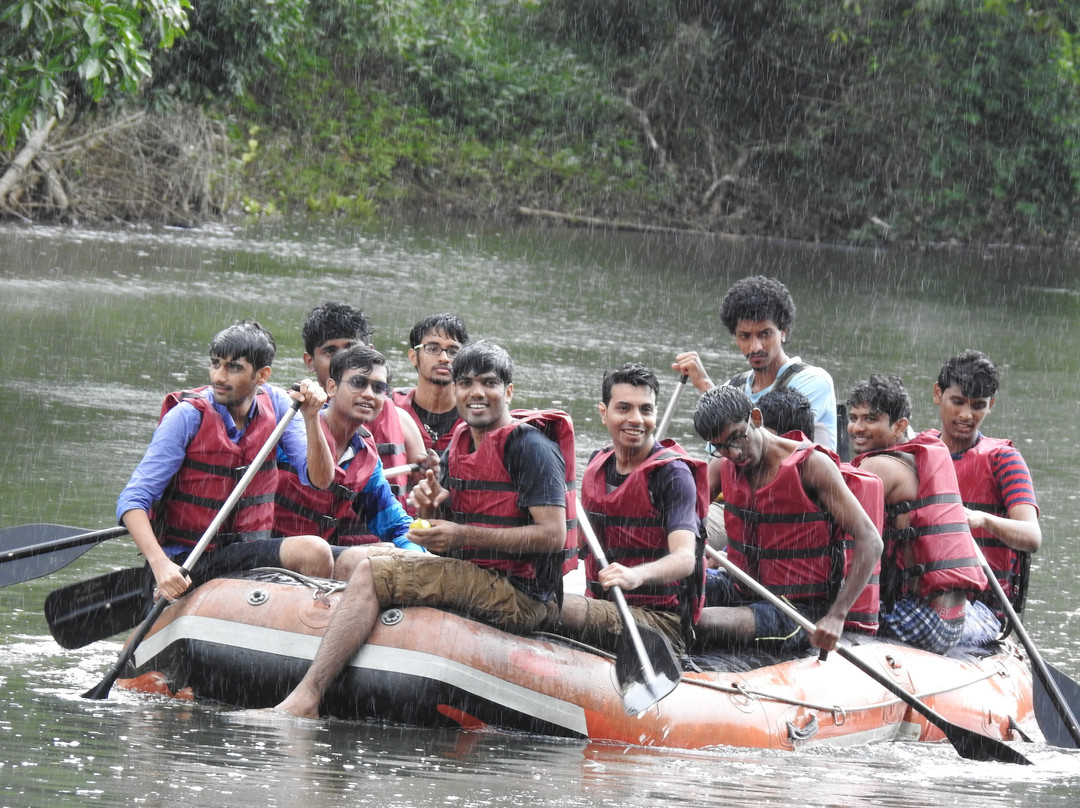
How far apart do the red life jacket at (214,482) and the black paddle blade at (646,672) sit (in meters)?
1.33

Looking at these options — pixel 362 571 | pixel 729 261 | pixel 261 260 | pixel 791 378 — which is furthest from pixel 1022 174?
pixel 362 571

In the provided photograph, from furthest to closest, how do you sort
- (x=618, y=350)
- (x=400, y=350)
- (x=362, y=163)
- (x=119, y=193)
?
(x=362, y=163) → (x=119, y=193) → (x=618, y=350) → (x=400, y=350)

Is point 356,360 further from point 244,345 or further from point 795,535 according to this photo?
A: point 795,535

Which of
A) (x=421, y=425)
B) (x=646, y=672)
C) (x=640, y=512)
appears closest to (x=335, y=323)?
(x=421, y=425)

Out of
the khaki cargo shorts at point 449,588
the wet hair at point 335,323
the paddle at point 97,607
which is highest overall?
the wet hair at point 335,323

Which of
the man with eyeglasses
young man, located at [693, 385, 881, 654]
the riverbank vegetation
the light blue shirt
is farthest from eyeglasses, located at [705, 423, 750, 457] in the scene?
the riverbank vegetation

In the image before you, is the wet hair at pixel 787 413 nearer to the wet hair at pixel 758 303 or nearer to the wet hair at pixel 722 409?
the wet hair at pixel 722 409

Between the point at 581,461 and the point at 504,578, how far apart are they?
5.14 m

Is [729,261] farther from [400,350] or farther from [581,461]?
[581,461]

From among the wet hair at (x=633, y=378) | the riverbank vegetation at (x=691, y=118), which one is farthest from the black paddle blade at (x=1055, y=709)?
the riverbank vegetation at (x=691, y=118)

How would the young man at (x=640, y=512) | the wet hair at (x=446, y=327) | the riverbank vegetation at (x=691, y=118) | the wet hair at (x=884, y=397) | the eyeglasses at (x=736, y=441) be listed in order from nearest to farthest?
1. the young man at (x=640, y=512)
2. the eyeglasses at (x=736, y=441)
3. the wet hair at (x=884, y=397)
4. the wet hair at (x=446, y=327)
5. the riverbank vegetation at (x=691, y=118)

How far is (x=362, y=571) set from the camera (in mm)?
4914

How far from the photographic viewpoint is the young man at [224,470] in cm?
509

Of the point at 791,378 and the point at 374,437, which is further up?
the point at 791,378
